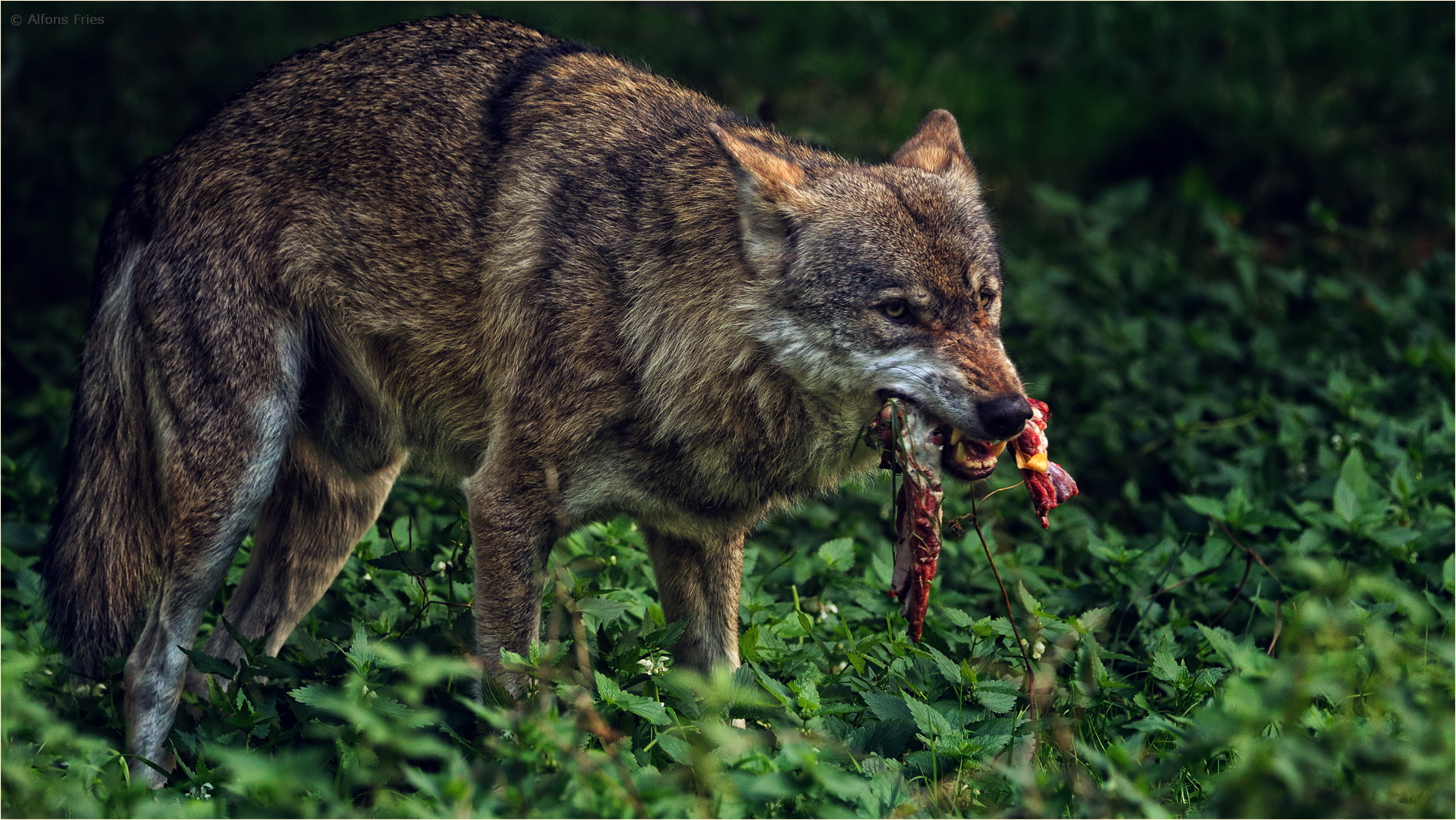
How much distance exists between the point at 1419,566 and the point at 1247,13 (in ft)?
18.7

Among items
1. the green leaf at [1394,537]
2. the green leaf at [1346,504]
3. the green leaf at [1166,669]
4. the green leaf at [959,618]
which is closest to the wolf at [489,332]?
the green leaf at [959,618]

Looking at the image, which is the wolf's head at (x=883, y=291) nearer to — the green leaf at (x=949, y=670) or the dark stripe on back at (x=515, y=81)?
the green leaf at (x=949, y=670)

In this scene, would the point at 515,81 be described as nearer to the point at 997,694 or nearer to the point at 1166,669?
the point at 997,694

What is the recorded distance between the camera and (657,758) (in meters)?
3.63

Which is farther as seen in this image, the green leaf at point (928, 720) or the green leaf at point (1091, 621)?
the green leaf at point (1091, 621)

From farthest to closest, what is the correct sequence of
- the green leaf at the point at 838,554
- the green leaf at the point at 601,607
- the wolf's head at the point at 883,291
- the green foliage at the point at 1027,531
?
the green leaf at the point at 838,554, the green leaf at the point at 601,607, the wolf's head at the point at 883,291, the green foliage at the point at 1027,531

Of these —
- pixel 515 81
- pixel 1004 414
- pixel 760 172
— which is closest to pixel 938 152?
pixel 760 172

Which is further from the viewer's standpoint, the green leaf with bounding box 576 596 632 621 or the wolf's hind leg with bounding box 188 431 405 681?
the wolf's hind leg with bounding box 188 431 405 681

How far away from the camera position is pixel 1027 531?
18.5ft

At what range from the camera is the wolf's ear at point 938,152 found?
4.45m

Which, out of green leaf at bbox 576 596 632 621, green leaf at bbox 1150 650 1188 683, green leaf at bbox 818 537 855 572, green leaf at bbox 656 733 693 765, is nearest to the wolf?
green leaf at bbox 576 596 632 621

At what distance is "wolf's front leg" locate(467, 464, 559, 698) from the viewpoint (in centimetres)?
402

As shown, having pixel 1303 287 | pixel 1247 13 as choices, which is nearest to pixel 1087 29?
pixel 1247 13

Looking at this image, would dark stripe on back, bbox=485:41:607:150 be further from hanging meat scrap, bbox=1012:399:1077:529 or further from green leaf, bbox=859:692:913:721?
green leaf, bbox=859:692:913:721
